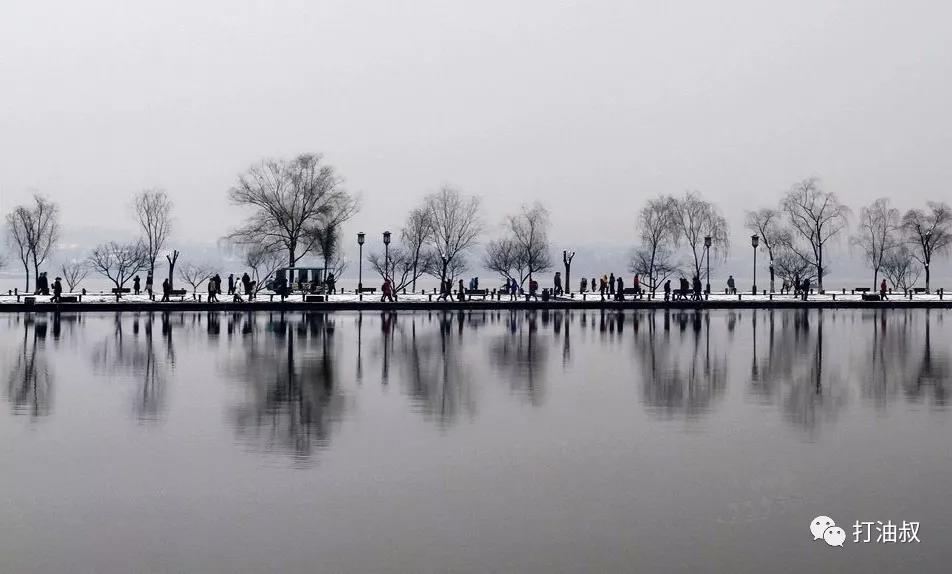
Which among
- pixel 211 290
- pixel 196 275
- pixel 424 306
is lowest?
pixel 424 306

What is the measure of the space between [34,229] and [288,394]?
66.4 meters

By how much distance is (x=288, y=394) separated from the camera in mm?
14406

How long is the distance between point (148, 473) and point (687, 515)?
5.35 metres

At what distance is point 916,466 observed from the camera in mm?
9453

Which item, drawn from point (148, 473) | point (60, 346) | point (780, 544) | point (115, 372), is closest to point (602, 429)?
point (780, 544)

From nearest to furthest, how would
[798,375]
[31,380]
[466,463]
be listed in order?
[466,463]
[31,380]
[798,375]

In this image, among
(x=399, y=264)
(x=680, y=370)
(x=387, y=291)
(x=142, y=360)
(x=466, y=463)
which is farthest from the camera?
(x=399, y=264)

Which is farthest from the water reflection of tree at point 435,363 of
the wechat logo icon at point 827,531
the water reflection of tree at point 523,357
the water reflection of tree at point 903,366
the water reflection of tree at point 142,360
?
the water reflection of tree at point 903,366

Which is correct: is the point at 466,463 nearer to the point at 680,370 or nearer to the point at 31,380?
the point at 680,370

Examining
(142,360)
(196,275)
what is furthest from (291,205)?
(142,360)

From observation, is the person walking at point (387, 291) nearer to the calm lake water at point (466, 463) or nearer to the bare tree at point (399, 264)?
the bare tree at point (399, 264)

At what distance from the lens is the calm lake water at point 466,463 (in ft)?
22.1

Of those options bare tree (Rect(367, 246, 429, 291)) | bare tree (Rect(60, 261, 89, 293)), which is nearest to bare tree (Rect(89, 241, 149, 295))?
bare tree (Rect(60, 261, 89, 293))

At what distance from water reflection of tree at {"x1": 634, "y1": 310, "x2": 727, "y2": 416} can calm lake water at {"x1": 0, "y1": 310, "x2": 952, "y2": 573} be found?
0.13m
